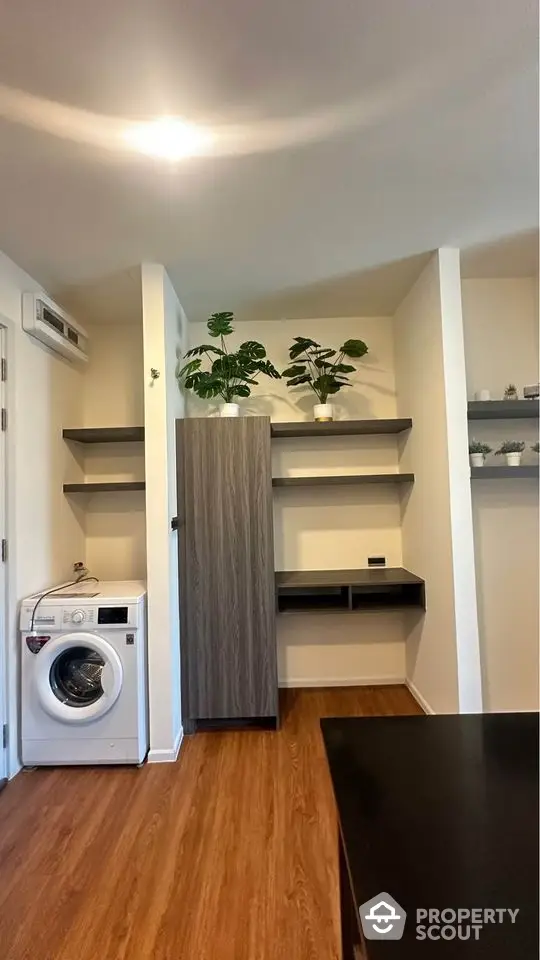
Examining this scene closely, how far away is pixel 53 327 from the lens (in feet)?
9.97

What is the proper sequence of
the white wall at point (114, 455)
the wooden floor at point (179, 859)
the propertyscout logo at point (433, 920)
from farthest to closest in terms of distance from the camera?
the white wall at point (114, 455)
the wooden floor at point (179, 859)
the propertyscout logo at point (433, 920)

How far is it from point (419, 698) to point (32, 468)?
9.26ft

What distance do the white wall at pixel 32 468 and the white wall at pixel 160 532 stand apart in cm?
67

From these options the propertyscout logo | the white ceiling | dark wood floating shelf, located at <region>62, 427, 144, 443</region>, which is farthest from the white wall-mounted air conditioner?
the propertyscout logo

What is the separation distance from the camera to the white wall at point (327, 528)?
3.72m

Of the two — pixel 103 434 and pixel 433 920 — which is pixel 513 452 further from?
pixel 433 920

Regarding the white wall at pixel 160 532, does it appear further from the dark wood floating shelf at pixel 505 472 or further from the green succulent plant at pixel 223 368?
the dark wood floating shelf at pixel 505 472

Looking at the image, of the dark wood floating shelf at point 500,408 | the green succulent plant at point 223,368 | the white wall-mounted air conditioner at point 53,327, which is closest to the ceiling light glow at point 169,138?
the green succulent plant at point 223,368

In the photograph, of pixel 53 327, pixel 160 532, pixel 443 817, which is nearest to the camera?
pixel 443 817

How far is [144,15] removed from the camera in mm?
1361

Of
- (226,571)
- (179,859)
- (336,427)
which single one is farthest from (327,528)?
(179,859)

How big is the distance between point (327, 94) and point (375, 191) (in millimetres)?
623

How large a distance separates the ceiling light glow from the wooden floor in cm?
271

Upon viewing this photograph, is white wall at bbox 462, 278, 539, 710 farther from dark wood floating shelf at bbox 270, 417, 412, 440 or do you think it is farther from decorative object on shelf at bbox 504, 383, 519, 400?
dark wood floating shelf at bbox 270, 417, 412, 440
